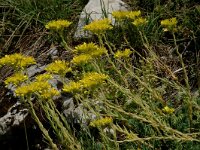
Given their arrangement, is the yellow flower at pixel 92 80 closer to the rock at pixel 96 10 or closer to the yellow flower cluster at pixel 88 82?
the yellow flower cluster at pixel 88 82

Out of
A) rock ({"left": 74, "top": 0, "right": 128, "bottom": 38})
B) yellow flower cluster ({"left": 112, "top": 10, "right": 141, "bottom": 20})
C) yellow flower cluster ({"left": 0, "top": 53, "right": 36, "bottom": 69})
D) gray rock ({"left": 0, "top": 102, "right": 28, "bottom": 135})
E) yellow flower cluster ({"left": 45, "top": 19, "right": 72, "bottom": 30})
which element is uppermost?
yellow flower cluster ({"left": 45, "top": 19, "right": 72, "bottom": 30})

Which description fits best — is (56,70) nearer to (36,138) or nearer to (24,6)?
(36,138)

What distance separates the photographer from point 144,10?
3900 mm

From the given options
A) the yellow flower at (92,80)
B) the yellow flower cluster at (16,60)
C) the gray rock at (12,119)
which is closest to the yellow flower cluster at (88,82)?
the yellow flower at (92,80)

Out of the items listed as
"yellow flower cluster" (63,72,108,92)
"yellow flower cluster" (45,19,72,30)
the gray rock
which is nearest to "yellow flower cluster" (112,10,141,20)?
"yellow flower cluster" (45,19,72,30)

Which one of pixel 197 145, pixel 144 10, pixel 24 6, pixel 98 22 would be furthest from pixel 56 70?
pixel 24 6

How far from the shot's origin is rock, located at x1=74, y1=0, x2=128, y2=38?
3730 mm

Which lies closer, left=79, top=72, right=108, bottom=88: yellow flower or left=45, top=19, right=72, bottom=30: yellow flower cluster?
left=79, top=72, right=108, bottom=88: yellow flower

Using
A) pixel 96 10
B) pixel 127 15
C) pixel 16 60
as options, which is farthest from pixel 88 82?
pixel 96 10

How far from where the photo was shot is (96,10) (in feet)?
12.9

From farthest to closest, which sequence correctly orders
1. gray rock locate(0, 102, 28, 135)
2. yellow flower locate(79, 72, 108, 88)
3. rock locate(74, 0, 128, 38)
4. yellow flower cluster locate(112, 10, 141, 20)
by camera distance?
rock locate(74, 0, 128, 38) → gray rock locate(0, 102, 28, 135) → yellow flower cluster locate(112, 10, 141, 20) → yellow flower locate(79, 72, 108, 88)

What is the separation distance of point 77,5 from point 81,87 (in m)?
2.30

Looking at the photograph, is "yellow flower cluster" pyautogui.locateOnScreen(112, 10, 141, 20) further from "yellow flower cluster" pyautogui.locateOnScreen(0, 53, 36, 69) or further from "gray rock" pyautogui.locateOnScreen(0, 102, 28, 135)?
"gray rock" pyautogui.locateOnScreen(0, 102, 28, 135)

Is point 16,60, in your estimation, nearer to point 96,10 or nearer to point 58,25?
point 58,25
